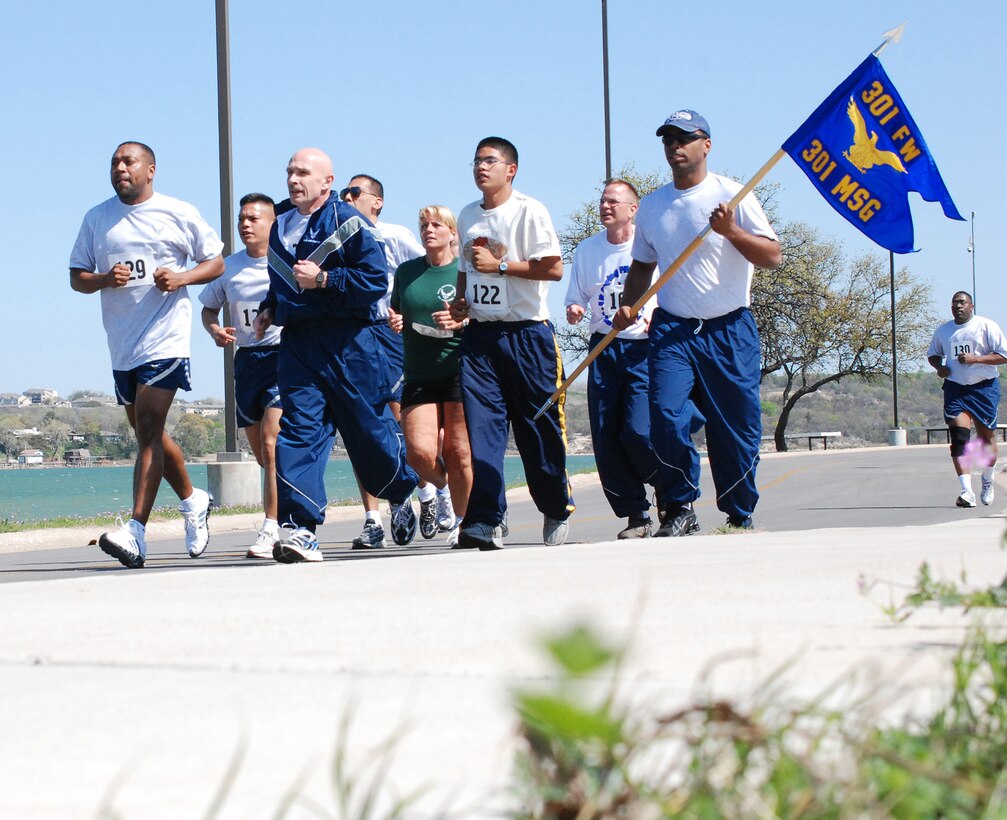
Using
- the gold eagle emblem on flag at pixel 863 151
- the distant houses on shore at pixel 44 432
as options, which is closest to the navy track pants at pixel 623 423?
the gold eagle emblem on flag at pixel 863 151

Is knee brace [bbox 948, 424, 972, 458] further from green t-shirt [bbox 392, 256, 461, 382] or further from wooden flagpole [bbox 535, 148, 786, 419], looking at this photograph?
green t-shirt [bbox 392, 256, 461, 382]

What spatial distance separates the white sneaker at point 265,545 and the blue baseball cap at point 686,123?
3164 mm

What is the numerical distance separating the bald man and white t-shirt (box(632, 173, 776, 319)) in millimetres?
1600

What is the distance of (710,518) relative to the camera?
13281mm

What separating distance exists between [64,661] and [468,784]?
61.0 inches

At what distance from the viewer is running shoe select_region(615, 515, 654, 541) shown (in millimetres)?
9445

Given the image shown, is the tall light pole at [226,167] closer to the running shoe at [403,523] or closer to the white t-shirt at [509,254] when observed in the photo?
the running shoe at [403,523]

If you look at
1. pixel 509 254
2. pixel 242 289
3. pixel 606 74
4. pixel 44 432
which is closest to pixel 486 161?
pixel 509 254

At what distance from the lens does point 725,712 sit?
5.68 ft

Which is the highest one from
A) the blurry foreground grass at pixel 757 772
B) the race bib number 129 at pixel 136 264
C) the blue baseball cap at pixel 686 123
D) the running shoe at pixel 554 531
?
the blue baseball cap at pixel 686 123

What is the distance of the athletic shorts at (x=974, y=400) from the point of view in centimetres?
1487

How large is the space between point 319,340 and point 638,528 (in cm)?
275

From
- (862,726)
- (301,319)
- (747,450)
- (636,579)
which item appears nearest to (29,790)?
(862,726)

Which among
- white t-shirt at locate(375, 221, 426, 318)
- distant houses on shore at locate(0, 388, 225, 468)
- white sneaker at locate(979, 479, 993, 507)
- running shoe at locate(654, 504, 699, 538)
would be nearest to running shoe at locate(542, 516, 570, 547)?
running shoe at locate(654, 504, 699, 538)
